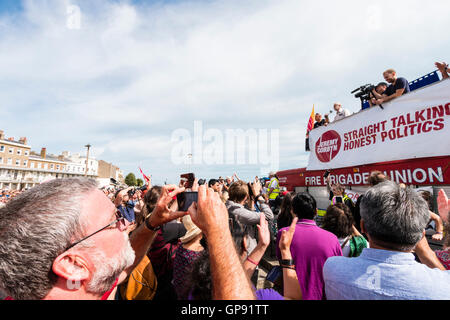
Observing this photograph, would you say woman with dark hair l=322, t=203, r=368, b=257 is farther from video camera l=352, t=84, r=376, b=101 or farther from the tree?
the tree

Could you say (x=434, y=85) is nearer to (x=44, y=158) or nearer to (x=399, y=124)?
(x=399, y=124)

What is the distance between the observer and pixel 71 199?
3.55 ft

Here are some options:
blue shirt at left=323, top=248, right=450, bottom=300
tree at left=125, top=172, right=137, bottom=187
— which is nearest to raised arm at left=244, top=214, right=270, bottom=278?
blue shirt at left=323, top=248, right=450, bottom=300

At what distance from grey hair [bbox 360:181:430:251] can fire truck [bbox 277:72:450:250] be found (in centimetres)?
386

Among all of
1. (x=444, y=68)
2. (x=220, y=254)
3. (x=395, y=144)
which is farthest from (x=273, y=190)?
(x=220, y=254)

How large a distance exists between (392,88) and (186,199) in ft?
19.1

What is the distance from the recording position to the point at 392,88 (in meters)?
5.02

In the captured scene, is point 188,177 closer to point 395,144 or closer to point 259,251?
point 259,251

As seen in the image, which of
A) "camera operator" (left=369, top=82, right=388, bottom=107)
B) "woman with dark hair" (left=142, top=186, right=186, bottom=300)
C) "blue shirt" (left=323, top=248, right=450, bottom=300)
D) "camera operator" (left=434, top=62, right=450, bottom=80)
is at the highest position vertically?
"camera operator" (left=369, top=82, right=388, bottom=107)

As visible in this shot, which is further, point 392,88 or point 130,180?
point 130,180

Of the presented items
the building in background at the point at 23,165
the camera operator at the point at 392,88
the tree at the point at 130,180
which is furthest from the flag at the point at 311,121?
the tree at the point at 130,180

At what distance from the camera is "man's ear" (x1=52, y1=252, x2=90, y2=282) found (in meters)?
0.95
